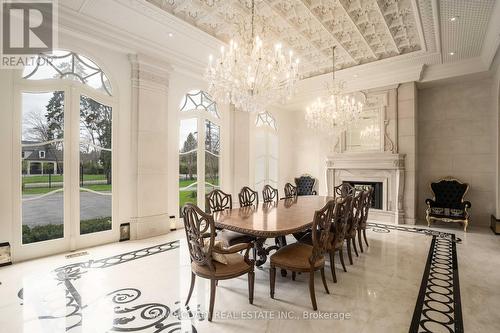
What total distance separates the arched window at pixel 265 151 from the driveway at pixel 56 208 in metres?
4.12

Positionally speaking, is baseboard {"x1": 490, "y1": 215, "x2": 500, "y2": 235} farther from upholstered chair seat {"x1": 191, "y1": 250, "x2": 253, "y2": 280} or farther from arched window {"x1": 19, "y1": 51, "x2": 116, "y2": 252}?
arched window {"x1": 19, "y1": 51, "x2": 116, "y2": 252}

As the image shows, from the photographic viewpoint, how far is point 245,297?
2457 millimetres

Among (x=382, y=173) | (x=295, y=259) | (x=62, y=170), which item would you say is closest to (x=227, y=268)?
(x=295, y=259)

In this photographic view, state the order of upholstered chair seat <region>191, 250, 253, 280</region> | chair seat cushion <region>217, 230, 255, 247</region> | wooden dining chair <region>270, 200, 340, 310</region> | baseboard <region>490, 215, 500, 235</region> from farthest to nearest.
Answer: baseboard <region>490, 215, 500, 235</region> < chair seat cushion <region>217, 230, 255, 247</region> < wooden dining chair <region>270, 200, 340, 310</region> < upholstered chair seat <region>191, 250, 253, 280</region>

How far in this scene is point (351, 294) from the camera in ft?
8.21

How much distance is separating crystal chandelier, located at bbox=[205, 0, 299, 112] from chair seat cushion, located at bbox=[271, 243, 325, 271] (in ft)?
5.68

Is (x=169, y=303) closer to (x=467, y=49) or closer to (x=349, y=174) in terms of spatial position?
(x=349, y=174)

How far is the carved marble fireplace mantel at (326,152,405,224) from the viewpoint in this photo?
5.72m

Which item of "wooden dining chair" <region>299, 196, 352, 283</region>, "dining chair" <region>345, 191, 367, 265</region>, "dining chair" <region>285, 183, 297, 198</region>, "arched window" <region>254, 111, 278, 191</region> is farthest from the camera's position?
"arched window" <region>254, 111, 278, 191</region>

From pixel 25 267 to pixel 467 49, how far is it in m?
7.97

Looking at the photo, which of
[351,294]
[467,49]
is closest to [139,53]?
[351,294]

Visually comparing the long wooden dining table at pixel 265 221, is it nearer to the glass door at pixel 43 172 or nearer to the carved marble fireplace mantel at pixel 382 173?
the glass door at pixel 43 172

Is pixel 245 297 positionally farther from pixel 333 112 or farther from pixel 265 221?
pixel 333 112

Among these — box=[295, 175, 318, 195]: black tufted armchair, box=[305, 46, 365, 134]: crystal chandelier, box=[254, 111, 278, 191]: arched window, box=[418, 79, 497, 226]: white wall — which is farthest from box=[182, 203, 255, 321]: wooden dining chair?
box=[418, 79, 497, 226]: white wall
